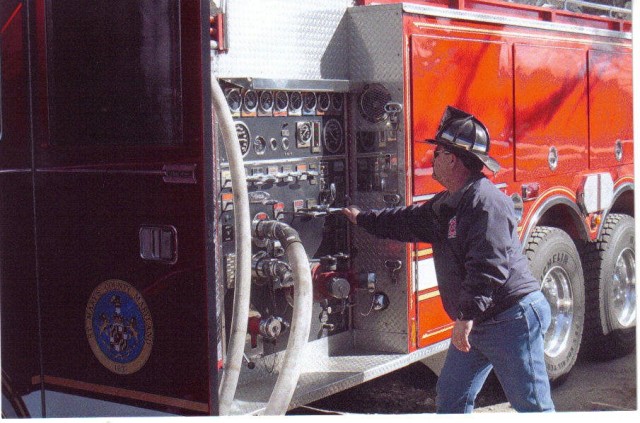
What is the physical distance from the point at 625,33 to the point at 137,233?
4.45 metres

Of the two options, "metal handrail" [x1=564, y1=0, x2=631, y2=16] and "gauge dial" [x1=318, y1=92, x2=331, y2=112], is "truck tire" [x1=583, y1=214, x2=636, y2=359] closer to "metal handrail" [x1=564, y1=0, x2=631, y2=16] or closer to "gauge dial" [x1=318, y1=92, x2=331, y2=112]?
"metal handrail" [x1=564, y1=0, x2=631, y2=16]

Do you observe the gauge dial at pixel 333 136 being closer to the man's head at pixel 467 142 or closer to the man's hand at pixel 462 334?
the man's head at pixel 467 142

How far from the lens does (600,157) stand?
6.66 meters

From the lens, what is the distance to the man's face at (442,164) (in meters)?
4.34

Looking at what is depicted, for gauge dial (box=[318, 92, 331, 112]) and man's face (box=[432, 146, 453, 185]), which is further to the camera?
gauge dial (box=[318, 92, 331, 112])

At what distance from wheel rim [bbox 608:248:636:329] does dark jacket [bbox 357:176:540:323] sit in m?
2.77

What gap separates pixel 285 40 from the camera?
4648 mm

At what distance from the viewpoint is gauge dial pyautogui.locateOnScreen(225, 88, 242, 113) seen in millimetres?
4309

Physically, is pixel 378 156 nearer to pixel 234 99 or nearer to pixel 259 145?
pixel 259 145

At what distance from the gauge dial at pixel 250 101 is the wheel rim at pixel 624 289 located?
11.2ft

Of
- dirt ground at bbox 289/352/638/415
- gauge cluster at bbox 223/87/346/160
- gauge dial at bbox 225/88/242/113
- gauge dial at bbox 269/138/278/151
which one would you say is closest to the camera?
gauge dial at bbox 225/88/242/113

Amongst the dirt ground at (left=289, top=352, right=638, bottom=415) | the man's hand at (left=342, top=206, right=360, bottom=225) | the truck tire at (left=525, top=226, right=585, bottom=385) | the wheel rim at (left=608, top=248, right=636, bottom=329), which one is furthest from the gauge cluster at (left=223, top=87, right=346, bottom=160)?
the wheel rim at (left=608, top=248, right=636, bottom=329)

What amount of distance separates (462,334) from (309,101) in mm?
1449

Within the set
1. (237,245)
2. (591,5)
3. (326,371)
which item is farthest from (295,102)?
(591,5)
